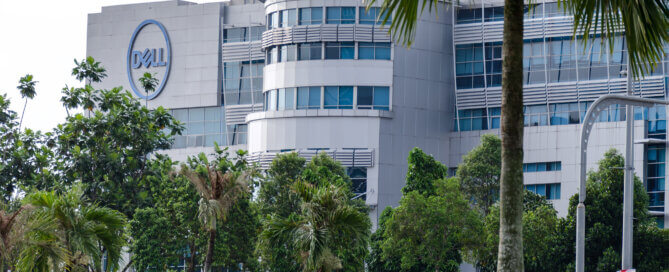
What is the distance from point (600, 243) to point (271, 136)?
2815cm

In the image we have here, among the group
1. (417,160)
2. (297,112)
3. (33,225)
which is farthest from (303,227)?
(297,112)

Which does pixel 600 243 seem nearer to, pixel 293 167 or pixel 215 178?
pixel 293 167

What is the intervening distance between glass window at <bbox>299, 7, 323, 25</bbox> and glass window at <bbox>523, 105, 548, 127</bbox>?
1487cm

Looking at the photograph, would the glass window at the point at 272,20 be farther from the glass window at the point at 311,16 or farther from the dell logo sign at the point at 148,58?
the dell logo sign at the point at 148,58

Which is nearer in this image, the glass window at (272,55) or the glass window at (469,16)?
the glass window at (272,55)

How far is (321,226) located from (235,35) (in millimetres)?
58197

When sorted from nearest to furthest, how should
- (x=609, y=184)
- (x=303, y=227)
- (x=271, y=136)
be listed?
(x=303, y=227)
(x=609, y=184)
(x=271, y=136)

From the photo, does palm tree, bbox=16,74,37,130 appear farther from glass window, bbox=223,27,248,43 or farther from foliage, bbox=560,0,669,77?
foliage, bbox=560,0,669,77

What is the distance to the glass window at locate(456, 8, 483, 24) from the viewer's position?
74.1 metres

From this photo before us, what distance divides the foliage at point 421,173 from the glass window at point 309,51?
21.2 m

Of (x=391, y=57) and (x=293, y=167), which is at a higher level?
(x=391, y=57)

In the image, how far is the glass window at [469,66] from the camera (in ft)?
240

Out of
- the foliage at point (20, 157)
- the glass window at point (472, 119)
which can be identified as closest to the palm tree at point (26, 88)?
the foliage at point (20, 157)

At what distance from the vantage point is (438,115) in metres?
74.5
